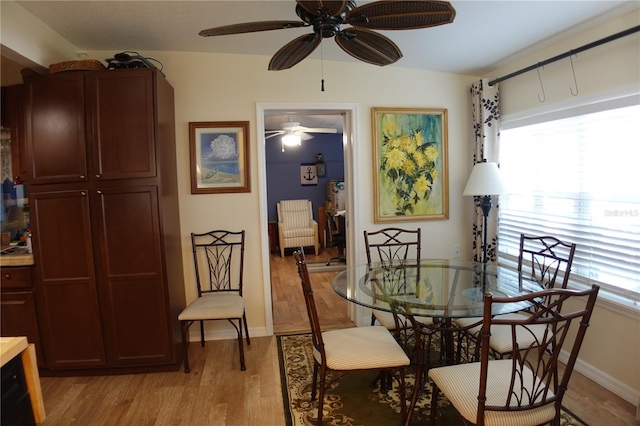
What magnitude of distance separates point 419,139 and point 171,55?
2.28m

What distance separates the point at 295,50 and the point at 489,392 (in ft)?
6.10

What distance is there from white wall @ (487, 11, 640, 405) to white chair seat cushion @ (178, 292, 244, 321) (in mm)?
2496

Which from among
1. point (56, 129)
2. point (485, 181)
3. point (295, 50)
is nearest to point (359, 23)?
point (295, 50)

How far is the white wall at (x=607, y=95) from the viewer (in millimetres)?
2184

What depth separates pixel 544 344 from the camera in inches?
56.9

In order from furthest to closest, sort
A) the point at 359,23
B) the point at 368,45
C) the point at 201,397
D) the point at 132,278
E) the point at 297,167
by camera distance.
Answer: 1. the point at 297,167
2. the point at 132,278
3. the point at 201,397
4. the point at 368,45
5. the point at 359,23

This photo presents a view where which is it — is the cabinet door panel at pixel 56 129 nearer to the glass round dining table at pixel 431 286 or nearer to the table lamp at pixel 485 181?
the glass round dining table at pixel 431 286

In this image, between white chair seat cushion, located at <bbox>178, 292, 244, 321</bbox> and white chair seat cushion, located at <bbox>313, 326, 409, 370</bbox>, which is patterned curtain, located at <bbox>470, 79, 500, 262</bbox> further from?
white chair seat cushion, located at <bbox>178, 292, 244, 321</bbox>

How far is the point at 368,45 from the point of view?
1.79 m

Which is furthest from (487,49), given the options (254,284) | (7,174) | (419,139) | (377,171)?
(7,174)

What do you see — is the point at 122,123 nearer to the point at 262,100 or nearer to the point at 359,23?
the point at 262,100

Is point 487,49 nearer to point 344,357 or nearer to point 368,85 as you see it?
point 368,85

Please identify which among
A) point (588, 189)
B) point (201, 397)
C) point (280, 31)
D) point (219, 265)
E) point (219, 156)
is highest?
point (280, 31)

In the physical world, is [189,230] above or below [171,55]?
below
